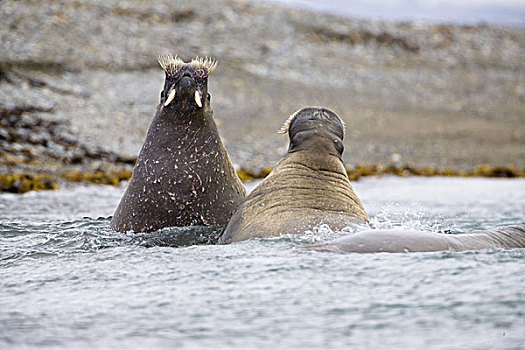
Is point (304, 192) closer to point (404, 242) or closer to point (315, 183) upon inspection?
point (315, 183)

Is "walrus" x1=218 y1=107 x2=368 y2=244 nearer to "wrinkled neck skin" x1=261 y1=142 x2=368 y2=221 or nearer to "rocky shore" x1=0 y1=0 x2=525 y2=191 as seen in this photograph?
"wrinkled neck skin" x1=261 y1=142 x2=368 y2=221

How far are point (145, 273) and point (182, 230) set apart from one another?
4.68 ft

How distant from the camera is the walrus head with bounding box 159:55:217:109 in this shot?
589cm

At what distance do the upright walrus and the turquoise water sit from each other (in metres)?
0.35

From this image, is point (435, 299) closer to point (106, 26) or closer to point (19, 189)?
point (19, 189)

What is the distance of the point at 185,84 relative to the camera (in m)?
5.89

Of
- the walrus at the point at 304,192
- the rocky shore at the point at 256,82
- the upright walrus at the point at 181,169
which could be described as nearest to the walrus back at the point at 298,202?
the walrus at the point at 304,192

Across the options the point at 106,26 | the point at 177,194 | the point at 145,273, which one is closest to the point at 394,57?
the point at 106,26

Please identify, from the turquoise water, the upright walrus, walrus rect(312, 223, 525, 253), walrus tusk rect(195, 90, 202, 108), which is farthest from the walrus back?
walrus tusk rect(195, 90, 202, 108)

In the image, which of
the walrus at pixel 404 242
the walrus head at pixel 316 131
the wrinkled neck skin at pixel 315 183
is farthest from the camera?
the walrus head at pixel 316 131

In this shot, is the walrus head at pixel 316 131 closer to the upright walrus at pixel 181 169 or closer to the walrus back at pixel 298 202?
the walrus back at pixel 298 202

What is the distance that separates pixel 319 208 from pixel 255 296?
4.84ft

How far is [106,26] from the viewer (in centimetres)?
1989

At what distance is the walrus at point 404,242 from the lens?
4.22 meters
